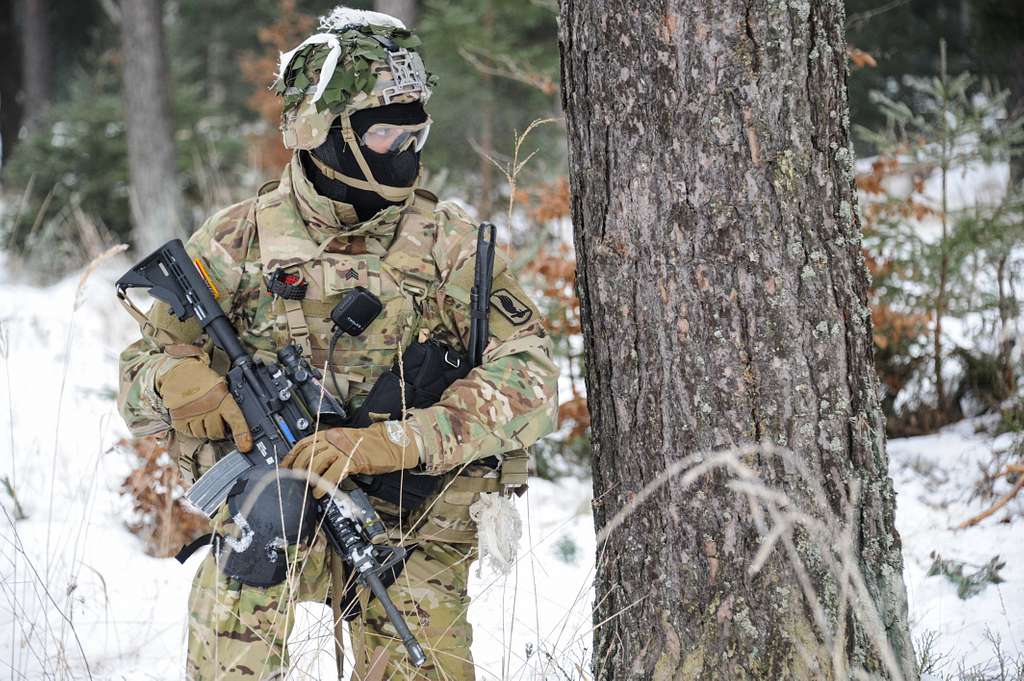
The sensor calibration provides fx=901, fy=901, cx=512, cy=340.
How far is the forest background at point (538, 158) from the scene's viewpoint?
179 inches

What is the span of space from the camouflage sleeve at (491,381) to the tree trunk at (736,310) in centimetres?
35

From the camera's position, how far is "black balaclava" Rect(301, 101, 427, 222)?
2.37m

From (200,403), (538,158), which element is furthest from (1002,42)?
(200,403)

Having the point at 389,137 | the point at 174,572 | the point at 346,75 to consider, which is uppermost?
the point at 346,75

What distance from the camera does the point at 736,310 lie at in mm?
1899

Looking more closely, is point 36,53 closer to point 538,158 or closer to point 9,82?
point 9,82

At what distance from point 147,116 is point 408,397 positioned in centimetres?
824

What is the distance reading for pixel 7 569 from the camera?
340cm

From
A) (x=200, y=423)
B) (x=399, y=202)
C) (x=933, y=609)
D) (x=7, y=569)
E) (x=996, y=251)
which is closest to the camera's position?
(x=200, y=423)

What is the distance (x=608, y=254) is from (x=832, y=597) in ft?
2.91

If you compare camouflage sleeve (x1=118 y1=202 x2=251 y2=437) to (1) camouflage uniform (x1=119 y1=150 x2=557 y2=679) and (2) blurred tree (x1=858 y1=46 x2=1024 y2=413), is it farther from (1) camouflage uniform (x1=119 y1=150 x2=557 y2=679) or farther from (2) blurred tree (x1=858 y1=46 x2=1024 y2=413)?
(2) blurred tree (x1=858 y1=46 x2=1024 y2=413)

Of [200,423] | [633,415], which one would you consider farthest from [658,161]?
[200,423]

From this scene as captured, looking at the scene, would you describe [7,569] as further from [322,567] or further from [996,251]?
[996,251]

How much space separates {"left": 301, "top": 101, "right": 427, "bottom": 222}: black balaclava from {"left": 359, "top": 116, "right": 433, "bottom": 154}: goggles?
0.03 ft
